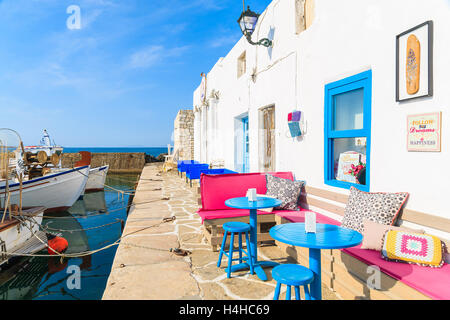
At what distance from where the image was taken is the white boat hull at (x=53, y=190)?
8480 millimetres

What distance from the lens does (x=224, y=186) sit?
186 inches

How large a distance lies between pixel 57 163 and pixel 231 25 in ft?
26.8

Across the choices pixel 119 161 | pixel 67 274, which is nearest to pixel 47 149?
pixel 67 274

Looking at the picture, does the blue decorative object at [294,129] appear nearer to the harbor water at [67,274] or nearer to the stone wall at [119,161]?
the harbor water at [67,274]

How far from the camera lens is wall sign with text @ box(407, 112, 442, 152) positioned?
257 centimetres

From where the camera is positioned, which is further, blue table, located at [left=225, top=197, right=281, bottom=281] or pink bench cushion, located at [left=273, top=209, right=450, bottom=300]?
blue table, located at [left=225, top=197, right=281, bottom=281]

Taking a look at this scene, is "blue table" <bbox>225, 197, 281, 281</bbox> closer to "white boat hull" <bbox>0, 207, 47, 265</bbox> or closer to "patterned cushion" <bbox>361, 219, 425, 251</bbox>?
"patterned cushion" <bbox>361, 219, 425, 251</bbox>

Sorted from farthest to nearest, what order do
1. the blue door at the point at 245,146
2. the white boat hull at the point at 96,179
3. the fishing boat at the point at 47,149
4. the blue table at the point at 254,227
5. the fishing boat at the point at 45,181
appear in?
1. the white boat hull at the point at 96,179
2. the fishing boat at the point at 47,149
3. the fishing boat at the point at 45,181
4. the blue door at the point at 245,146
5. the blue table at the point at 254,227

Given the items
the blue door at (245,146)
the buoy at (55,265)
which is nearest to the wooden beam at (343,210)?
the blue door at (245,146)

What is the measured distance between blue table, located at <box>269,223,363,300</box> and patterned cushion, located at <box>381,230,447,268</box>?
0.41 meters

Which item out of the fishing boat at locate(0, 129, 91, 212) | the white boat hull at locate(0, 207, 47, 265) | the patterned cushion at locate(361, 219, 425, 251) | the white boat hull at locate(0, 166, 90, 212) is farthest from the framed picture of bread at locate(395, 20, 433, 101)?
the fishing boat at locate(0, 129, 91, 212)

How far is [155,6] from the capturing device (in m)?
5.99

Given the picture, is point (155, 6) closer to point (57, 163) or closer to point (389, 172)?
point (389, 172)

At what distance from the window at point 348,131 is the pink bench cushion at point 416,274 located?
1.12 metres
